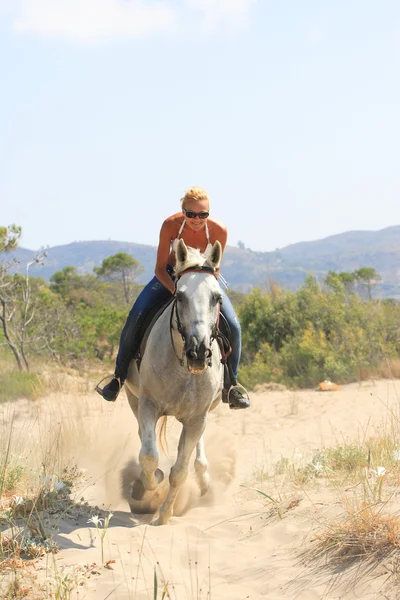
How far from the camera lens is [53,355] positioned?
19.8 metres

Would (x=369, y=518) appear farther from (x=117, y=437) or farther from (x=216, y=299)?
(x=117, y=437)

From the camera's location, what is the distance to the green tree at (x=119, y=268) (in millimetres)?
55312

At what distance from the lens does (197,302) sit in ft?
15.5

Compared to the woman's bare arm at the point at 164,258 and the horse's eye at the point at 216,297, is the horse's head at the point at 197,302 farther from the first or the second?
the woman's bare arm at the point at 164,258

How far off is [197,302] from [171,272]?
1.65 m

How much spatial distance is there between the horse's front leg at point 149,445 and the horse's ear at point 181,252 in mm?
1438

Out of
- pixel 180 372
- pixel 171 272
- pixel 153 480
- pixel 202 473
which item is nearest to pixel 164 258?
pixel 171 272

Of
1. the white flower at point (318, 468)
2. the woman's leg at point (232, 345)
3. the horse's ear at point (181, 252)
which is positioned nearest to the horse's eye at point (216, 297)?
the horse's ear at point (181, 252)

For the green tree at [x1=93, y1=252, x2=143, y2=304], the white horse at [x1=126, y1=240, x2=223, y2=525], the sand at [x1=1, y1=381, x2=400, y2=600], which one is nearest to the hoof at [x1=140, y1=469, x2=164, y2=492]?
the white horse at [x1=126, y1=240, x2=223, y2=525]

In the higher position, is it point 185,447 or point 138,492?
point 185,447

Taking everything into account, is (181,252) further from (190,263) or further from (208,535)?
(208,535)

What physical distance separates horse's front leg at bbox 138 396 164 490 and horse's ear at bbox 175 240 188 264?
1438mm

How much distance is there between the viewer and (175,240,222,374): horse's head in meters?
4.61

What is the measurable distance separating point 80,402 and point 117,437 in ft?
14.4
